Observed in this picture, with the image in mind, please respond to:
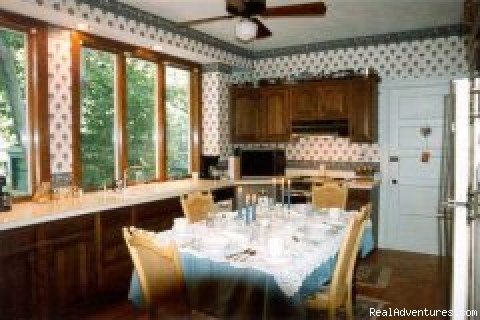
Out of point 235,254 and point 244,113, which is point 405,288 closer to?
point 235,254

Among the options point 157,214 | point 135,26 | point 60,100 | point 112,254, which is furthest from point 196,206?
point 135,26

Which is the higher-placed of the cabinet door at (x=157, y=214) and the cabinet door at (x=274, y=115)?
the cabinet door at (x=274, y=115)

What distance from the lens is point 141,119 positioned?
16.1 ft

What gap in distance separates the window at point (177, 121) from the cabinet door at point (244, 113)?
673 mm

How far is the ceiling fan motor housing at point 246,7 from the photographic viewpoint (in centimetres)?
275

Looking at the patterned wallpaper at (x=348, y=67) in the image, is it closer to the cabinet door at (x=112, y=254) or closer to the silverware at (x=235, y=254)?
the cabinet door at (x=112, y=254)

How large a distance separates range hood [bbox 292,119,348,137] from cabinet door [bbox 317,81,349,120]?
78 millimetres

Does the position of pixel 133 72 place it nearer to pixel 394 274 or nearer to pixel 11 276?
pixel 11 276

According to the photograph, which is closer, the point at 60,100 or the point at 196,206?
the point at 196,206

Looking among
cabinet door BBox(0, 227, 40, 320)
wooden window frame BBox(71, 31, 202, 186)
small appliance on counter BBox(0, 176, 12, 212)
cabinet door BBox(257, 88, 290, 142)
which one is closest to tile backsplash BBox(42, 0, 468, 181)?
wooden window frame BBox(71, 31, 202, 186)

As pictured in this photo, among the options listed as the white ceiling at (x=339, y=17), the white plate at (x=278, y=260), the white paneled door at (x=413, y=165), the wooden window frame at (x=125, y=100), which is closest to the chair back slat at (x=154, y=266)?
the white plate at (x=278, y=260)

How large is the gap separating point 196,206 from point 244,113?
258cm

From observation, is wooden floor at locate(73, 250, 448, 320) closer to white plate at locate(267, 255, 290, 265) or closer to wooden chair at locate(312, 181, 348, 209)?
wooden chair at locate(312, 181, 348, 209)

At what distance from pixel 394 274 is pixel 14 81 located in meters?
4.19
